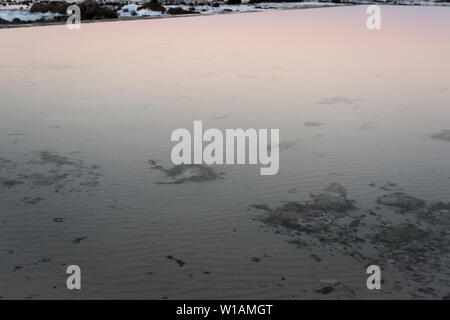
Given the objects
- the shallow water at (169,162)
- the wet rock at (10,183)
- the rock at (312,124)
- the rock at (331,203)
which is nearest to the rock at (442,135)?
the shallow water at (169,162)

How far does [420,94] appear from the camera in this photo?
1145 centimetres

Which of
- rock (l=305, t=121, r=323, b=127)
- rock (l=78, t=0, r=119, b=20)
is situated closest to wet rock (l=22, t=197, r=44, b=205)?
rock (l=305, t=121, r=323, b=127)

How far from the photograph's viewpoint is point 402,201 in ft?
18.5

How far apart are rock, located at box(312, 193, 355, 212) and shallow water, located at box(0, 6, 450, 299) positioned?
220 millimetres

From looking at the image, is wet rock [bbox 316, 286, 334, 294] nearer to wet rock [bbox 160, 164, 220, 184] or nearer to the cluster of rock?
the cluster of rock

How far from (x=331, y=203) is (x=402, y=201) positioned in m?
0.84

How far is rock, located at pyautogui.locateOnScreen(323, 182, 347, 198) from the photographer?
5863 millimetres

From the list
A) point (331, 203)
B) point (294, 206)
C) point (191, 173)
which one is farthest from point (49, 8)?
point (331, 203)

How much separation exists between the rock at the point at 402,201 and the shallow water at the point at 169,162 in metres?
0.14

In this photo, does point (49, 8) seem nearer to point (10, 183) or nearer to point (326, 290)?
point (10, 183)

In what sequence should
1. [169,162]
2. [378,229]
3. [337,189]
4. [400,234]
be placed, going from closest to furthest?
[400,234] < [378,229] < [337,189] < [169,162]

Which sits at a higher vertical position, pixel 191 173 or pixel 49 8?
pixel 49 8

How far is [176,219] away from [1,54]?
46.1ft

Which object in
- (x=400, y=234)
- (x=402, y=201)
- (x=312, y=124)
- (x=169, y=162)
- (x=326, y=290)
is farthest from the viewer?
(x=312, y=124)
